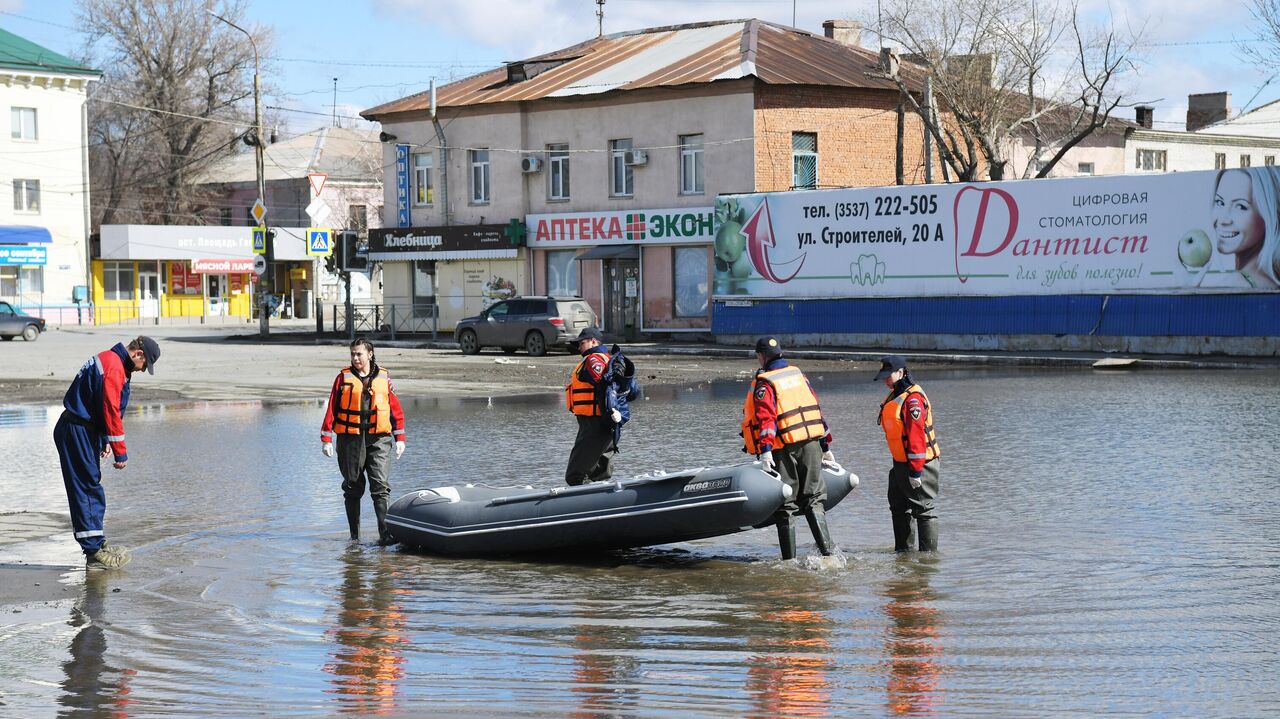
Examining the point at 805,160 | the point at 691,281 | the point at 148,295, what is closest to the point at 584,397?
the point at 691,281

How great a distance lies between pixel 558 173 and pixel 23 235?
2852 cm

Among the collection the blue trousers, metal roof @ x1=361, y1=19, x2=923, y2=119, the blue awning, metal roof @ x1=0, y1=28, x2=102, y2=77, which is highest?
metal roof @ x1=0, y1=28, x2=102, y2=77

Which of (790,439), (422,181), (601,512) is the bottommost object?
(601,512)

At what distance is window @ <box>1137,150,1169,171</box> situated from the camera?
5360 centimetres

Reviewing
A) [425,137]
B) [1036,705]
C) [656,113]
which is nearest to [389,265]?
[425,137]

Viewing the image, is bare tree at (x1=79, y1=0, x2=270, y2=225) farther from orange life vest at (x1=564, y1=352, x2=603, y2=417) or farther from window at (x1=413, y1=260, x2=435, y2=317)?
orange life vest at (x1=564, y1=352, x2=603, y2=417)

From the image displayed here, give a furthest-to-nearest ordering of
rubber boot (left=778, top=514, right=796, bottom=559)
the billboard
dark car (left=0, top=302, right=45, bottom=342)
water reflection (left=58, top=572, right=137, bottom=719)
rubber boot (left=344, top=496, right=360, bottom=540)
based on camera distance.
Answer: dark car (left=0, top=302, right=45, bottom=342), the billboard, rubber boot (left=344, top=496, right=360, bottom=540), rubber boot (left=778, top=514, right=796, bottom=559), water reflection (left=58, top=572, right=137, bottom=719)

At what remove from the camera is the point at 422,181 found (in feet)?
150

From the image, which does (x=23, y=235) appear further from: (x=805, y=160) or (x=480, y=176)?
(x=805, y=160)

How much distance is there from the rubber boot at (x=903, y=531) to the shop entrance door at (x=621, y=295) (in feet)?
101

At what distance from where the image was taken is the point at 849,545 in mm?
10297

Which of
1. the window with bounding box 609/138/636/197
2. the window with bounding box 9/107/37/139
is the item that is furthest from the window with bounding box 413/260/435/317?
the window with bounding box 9/107/37/139

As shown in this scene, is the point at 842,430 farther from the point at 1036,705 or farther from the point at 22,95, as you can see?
the point at 22,95

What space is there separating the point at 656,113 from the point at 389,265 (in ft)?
36.9
